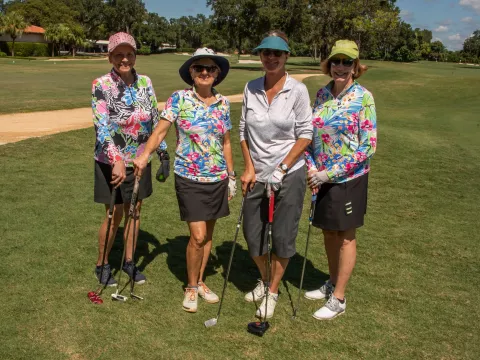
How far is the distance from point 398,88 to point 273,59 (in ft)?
91.6

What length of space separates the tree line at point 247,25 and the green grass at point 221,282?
19.1m

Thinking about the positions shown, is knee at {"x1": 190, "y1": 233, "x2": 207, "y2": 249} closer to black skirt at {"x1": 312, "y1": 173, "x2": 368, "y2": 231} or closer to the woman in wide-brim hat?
the woman in wide-brim hat

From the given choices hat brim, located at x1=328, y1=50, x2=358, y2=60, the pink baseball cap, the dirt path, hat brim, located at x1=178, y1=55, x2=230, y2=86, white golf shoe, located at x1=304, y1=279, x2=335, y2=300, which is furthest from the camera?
the dirt path

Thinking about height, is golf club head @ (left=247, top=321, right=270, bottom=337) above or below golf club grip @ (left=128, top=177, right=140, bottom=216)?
below

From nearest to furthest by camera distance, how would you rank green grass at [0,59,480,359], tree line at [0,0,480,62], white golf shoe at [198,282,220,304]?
green grass at [0,59,480,359] → white golf shoe at [198,282,220,304] → tree line at [0,0,480,62]

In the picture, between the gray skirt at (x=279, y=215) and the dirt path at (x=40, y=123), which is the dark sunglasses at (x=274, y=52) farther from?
the dirt path at (x=40, y=123)

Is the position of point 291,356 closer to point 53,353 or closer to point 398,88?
point 53,353

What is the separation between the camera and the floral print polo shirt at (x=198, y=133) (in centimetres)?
415

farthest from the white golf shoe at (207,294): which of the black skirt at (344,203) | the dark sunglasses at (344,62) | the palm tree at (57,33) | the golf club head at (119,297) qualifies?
the palm tree at (57,33)

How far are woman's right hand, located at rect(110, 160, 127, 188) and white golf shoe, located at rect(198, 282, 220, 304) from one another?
124 cm

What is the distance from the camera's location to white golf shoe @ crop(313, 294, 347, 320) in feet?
14.1

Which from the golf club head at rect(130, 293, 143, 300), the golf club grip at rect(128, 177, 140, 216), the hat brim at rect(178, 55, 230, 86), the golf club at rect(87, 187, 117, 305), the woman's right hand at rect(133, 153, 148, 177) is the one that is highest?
the hat brim at rect(178, 55, 230, 86)

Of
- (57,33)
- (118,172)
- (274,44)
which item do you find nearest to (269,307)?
(118,172)

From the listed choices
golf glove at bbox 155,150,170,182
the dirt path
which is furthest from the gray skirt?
the dirt path
